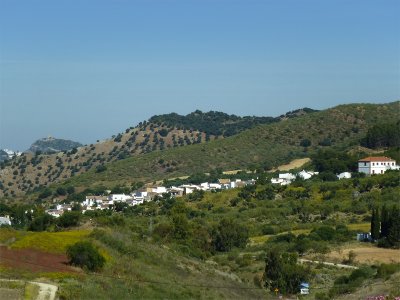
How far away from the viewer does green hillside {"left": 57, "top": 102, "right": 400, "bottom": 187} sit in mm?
113850

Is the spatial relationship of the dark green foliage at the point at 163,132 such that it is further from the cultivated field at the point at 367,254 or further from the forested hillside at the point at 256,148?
the cultivated field at the point at 367,254

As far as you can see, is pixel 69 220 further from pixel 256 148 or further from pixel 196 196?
pixel 256 148

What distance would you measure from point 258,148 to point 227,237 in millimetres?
69464

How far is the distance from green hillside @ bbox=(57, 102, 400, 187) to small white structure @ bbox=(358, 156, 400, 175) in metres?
29.3

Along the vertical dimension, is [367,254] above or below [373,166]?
below

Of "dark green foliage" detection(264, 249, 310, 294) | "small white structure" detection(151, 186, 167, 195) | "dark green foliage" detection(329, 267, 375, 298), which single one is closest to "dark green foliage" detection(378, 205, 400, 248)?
"dark green foliage" detection(329, 267, 375, 298)

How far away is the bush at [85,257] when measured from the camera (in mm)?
27172

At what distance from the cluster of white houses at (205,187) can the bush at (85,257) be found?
4838cm

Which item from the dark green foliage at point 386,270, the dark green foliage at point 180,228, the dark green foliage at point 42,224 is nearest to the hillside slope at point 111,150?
the dark green foliage at point 180,228

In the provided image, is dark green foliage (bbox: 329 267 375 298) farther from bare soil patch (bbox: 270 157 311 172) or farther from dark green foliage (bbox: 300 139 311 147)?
dark green foliage (bbox: 300 139 311 147)

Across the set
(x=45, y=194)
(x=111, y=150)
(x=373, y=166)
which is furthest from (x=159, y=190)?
(x=111, y=150)

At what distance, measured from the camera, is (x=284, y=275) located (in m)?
34.9

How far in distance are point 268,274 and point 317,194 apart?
35885 millimetres

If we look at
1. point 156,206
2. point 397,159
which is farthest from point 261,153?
point 156,206
